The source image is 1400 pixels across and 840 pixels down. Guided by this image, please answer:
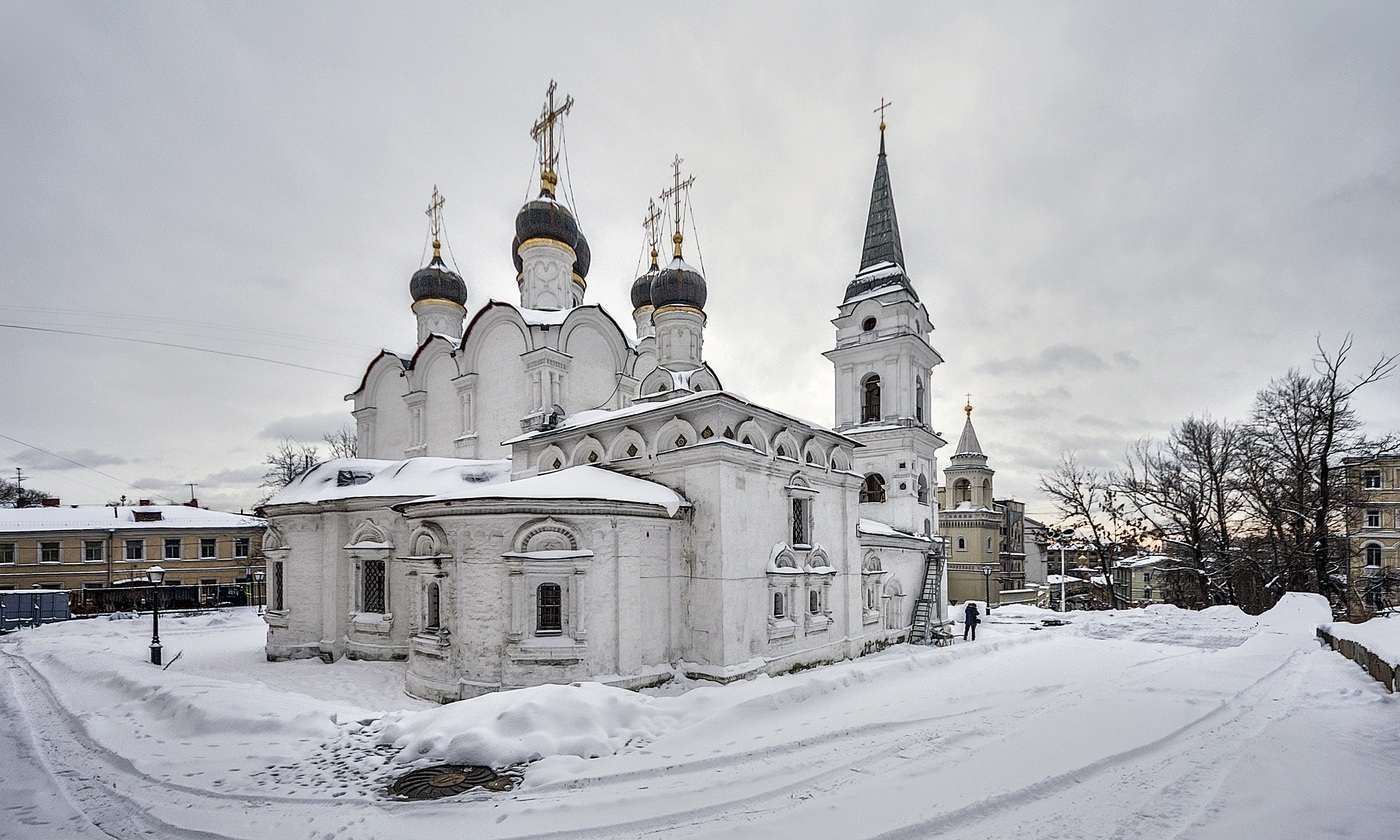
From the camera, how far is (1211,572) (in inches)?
947

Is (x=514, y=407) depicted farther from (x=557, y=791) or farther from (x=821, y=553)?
(x=557, y=791)

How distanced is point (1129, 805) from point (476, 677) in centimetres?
859

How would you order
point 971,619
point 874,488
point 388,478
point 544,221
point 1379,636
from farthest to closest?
point 874,488 → point 544,221 → point 971,619 → point 388,478 → point 1379,636

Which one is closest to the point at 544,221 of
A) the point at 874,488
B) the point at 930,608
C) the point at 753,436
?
the point at 753,436

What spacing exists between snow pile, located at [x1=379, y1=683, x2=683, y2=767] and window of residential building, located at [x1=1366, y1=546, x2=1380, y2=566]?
41.1 metres

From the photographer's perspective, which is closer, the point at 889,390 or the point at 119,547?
the point at 889,390

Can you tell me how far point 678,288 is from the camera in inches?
655

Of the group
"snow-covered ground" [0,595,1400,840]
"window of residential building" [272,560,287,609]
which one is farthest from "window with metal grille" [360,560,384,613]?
"snow-covered ground" [0,595,1400,840]

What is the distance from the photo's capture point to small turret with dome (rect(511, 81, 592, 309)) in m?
18.9

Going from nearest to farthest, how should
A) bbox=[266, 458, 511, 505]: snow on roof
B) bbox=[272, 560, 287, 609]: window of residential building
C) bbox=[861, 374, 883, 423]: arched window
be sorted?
bbox=[266, 458, 511, 505]: snow on roof
bbox=[272, 560, 287, 609]: window of residential building
bbox=[861, 374, 883, 423]: arched window

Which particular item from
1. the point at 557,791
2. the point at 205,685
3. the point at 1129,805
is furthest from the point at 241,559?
the point at 1129,805

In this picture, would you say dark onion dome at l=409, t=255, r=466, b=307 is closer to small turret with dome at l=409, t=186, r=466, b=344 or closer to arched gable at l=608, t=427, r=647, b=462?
small turret with dome at l=409, t=186, r=466, b=344

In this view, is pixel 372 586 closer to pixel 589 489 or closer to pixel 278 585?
pixel 278 585

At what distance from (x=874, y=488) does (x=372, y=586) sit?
576 inches
